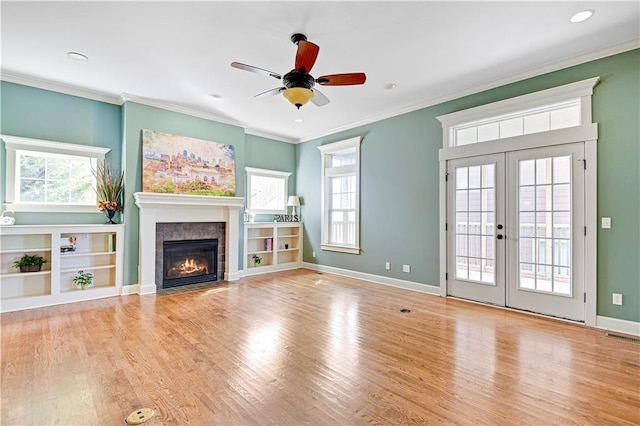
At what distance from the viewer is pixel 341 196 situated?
21.8 feet

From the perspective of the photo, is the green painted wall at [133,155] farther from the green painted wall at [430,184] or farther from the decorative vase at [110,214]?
the green painted wall at [430,184]

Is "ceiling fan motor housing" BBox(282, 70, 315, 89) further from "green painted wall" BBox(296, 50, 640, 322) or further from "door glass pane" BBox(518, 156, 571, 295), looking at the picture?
"door glass pane" BBox(518, 156, 571, 295)

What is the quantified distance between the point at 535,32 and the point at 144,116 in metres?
5.29

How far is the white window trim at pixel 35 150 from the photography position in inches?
165

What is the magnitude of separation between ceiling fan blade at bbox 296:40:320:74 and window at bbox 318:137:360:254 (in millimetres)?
3256

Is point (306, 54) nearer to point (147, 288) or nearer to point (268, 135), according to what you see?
point (147, 288)

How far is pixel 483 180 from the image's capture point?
4.40 metres

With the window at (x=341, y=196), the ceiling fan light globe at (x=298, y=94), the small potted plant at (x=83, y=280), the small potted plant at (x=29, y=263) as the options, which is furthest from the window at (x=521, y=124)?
the small potted plant at (x=29, y=263)

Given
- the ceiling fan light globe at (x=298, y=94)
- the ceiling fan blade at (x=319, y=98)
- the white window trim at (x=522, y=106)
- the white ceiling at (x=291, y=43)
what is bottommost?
the ceiling fan light globe at (x=298, y=94)

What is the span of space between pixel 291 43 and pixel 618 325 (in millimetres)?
4568

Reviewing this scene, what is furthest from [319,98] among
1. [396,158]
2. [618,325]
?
[618,325]

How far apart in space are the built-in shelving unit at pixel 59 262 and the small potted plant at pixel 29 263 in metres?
0.07

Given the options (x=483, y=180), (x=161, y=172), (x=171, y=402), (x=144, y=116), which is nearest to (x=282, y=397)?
(x=171, y=402)

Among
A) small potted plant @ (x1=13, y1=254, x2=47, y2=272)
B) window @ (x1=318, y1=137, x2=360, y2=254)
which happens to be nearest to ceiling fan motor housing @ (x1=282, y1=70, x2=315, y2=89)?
window @ (x1=318, y1=137, x2=360, y2=254)
